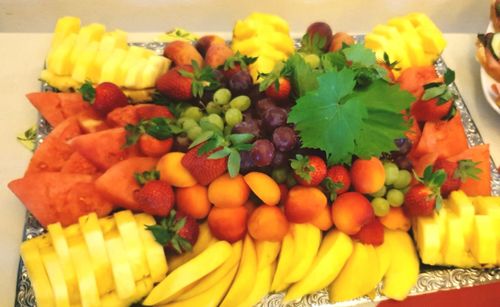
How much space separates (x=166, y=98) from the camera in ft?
4.54

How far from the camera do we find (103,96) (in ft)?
4.34

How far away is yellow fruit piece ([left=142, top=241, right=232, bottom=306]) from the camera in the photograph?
1113 mm

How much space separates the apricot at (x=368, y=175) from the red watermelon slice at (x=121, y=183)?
1.58ft

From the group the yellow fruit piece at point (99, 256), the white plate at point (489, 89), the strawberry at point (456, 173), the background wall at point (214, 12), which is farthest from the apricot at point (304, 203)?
the background wall at point (214, 12)

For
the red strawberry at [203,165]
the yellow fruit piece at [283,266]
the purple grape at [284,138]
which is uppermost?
the purple grape at [284,138]

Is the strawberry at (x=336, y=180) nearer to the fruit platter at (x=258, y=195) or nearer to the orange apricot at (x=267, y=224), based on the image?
the fruit platter at (x=258, y=195)

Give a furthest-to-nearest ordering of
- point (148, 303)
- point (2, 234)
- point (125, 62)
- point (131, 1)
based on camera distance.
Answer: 1. point (131, 1)
2. point (125, 62)
3. point (2, 234)
4. point (148, 303)

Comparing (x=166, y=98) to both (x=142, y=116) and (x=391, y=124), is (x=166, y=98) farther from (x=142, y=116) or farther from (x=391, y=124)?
(x=391, y=124)

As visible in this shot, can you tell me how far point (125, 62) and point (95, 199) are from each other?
41 centimetres

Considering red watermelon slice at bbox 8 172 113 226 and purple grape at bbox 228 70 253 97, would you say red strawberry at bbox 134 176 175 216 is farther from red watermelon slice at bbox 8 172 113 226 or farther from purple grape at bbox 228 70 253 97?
purple grape at bbox 228 70 253 97

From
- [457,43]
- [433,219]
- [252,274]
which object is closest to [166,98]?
[252,274]

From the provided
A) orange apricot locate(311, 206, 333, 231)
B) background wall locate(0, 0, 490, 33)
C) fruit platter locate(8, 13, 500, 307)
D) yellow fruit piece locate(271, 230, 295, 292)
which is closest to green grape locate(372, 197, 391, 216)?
fruit platter locate(8, 13, 500, 307)

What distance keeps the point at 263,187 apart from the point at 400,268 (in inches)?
15.0

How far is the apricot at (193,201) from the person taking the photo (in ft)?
3.92
